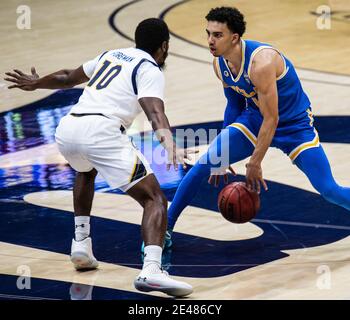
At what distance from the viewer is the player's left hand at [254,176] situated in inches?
310

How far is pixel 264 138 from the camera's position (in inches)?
310

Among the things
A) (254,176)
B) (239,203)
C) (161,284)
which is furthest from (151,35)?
(161,284)

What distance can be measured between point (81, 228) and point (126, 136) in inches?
33.9

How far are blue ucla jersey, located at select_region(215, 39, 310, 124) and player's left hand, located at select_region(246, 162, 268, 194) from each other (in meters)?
0.58

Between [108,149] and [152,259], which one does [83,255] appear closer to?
[152,259]

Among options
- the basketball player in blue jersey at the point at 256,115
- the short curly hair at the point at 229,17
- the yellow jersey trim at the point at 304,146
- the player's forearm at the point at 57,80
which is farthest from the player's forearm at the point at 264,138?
the player's forearm at the point at 57,80

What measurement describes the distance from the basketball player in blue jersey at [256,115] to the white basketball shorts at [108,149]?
916 millimetres

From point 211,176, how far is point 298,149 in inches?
31.7

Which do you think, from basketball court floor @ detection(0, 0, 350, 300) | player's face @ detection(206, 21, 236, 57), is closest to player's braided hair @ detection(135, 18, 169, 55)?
player's face @ detection(206, 21, 236, 57)

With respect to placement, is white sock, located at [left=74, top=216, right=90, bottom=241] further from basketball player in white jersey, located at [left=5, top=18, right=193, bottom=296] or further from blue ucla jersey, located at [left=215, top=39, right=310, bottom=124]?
blue ucla jersey, located at [left=215, top=39, right=310, bottom=124]

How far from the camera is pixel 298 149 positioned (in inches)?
322

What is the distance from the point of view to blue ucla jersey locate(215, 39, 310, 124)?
8.11 metres

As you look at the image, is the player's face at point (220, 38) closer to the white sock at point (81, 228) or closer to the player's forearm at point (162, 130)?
the player's forearm at point (162, 130)
